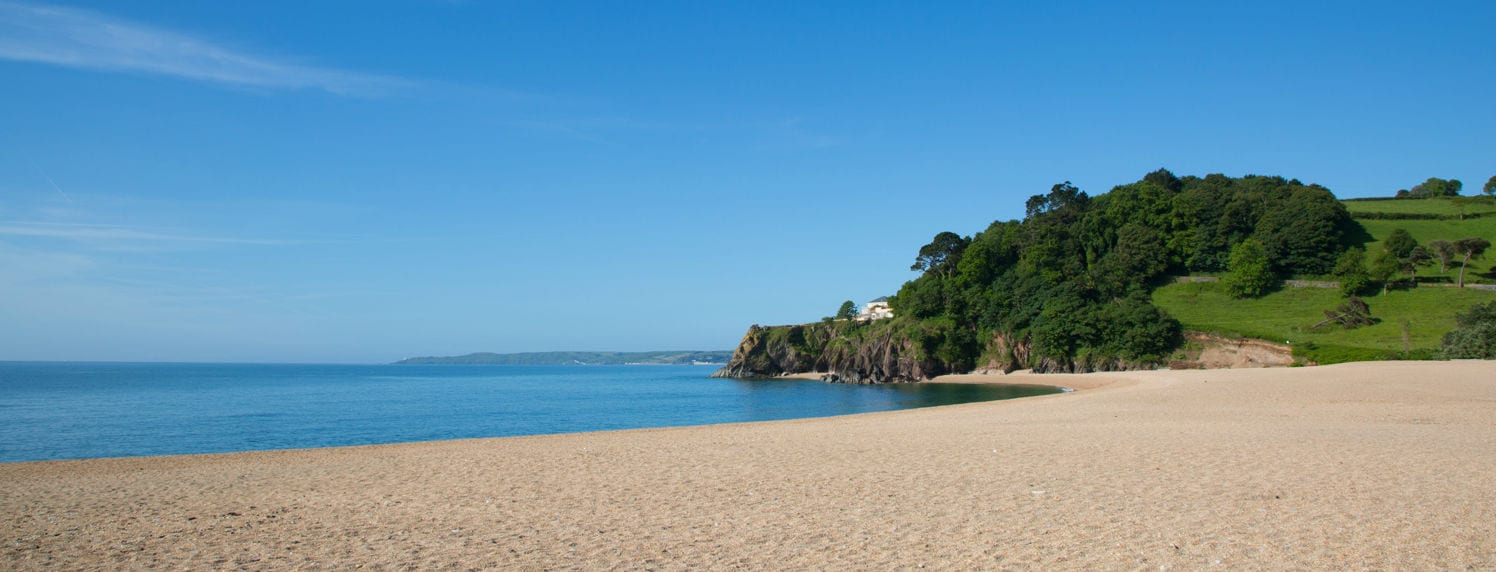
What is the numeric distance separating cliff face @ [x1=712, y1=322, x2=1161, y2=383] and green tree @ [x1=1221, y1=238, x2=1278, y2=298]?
15673 mm

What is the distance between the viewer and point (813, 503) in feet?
35.5

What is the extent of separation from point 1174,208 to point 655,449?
88.5 meters

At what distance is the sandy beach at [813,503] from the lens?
8.02 m

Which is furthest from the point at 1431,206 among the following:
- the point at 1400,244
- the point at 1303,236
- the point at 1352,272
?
the point at 1352,272

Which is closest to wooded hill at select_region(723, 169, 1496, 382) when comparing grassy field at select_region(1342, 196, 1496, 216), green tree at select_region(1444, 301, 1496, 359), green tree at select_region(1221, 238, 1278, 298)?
green tree at select_region(1221, 238, 1278, 298)

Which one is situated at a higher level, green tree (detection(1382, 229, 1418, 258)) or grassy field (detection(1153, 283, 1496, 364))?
green tree (detection(1382, 229, 1418, 258))

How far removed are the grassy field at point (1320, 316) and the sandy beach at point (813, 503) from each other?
151 feet

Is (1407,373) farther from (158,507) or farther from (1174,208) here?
(1174,208)

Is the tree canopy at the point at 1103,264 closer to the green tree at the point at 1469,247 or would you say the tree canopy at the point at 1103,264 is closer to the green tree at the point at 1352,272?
the green tree at the point at 1352,272

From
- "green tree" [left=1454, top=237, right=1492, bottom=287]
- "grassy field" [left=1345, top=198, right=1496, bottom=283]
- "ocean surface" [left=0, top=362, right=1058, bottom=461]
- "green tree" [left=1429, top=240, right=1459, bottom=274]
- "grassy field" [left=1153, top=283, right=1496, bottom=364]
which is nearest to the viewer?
"ocean surface" [left=0, top=362, right=1058, bottom=461]

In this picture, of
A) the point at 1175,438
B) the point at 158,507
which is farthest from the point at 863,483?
the point at 158,507

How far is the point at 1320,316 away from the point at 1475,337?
19.8 meters

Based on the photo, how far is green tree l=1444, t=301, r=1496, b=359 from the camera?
48.2 m

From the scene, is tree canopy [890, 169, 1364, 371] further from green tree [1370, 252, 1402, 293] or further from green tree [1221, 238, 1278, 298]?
green tree [1370, 252, 1402, 293]
